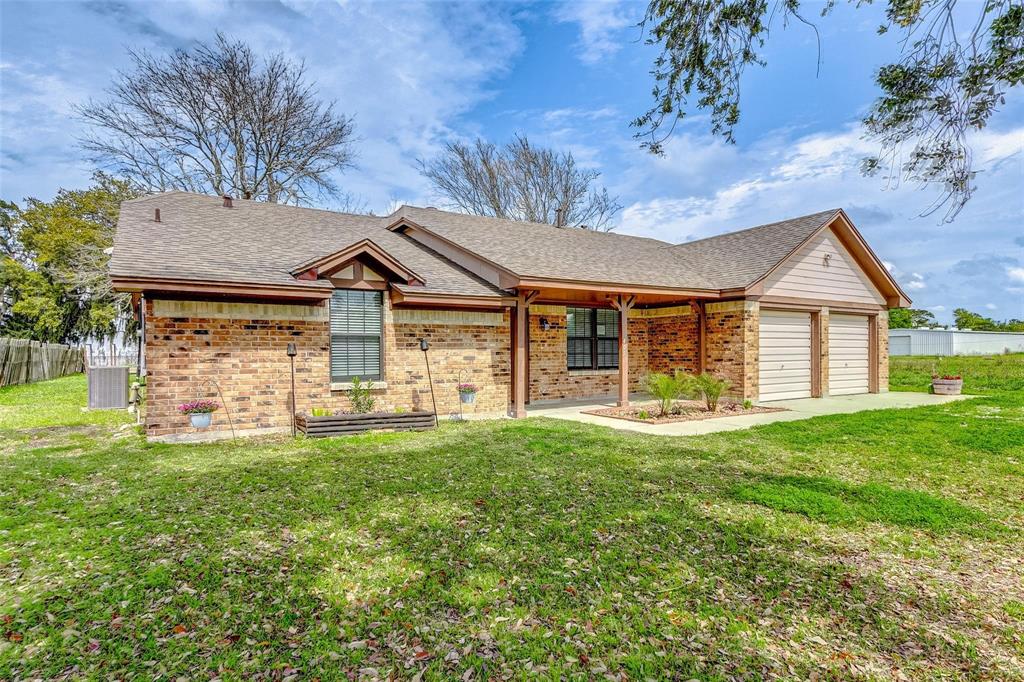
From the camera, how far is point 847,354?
14969 millimetres

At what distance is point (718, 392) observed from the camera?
442 inches

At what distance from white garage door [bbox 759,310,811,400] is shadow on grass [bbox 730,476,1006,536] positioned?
7.76 metres

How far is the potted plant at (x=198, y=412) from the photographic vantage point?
26.0ft

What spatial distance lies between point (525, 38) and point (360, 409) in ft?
21.5

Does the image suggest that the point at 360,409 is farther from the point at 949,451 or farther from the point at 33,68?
the point at 33,68

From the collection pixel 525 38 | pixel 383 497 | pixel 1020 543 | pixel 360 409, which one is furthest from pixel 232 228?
pixel 1020 543

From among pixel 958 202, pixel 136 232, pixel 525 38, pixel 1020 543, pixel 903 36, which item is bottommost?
pixel 1020 543

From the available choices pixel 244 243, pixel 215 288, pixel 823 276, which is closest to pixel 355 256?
pixel 215 288

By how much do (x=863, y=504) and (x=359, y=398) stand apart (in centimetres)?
752

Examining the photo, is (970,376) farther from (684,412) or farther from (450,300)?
(450,300)

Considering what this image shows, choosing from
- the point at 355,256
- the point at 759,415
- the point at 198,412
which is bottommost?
the point at 759,415

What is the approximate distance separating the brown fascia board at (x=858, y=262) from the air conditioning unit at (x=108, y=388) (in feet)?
49.1

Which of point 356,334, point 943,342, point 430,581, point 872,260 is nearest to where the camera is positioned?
point 430,581

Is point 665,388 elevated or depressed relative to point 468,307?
depressed
